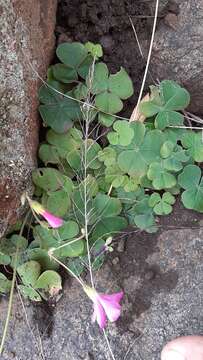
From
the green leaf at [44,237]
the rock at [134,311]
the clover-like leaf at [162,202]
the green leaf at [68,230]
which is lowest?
the rock at [134,311]

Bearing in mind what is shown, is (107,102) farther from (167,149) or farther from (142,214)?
(142,214)

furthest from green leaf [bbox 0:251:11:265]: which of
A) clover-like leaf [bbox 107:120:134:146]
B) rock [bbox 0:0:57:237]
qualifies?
clover-like leaf [bbox 107:120:134:146]

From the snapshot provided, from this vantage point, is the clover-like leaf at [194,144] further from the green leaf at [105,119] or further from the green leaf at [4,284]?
the green leaf at [4,284]

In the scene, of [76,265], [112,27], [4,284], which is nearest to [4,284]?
[4,284]

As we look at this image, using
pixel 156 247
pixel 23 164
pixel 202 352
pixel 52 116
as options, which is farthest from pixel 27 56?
pixel 202 352

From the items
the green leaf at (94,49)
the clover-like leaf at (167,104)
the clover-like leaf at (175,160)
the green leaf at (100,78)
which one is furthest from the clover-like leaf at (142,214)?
the green leaf at (94,49)

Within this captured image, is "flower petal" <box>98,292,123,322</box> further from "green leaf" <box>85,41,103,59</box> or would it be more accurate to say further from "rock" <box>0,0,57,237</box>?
"green leaf" <box>85,41,103,59</box>
